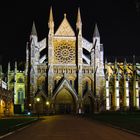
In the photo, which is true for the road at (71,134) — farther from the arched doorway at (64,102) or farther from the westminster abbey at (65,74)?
the arched doorway at (64,102)

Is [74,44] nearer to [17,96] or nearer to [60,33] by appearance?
[60,33]

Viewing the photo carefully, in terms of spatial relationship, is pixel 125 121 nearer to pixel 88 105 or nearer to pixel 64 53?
pixel 88 105

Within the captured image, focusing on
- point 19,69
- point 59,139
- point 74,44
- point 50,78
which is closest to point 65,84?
point 50,78

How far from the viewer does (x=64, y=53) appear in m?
87.8

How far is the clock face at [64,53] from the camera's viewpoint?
3460 inches

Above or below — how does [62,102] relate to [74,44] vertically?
below

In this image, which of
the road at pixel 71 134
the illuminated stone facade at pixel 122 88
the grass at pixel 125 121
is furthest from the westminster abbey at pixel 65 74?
the road at pixel 71 134

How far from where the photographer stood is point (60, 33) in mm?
89750

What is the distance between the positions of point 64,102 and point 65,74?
6.69 m

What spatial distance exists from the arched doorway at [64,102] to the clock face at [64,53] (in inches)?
284

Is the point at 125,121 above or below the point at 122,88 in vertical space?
below

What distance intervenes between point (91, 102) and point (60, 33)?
60.5ft

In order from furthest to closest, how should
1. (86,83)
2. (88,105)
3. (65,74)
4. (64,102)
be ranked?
(86,83) → (88,105) → (64,102) → (65,74)

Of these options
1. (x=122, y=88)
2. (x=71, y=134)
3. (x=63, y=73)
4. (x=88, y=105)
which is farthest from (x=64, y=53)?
(x=71, y=134)
